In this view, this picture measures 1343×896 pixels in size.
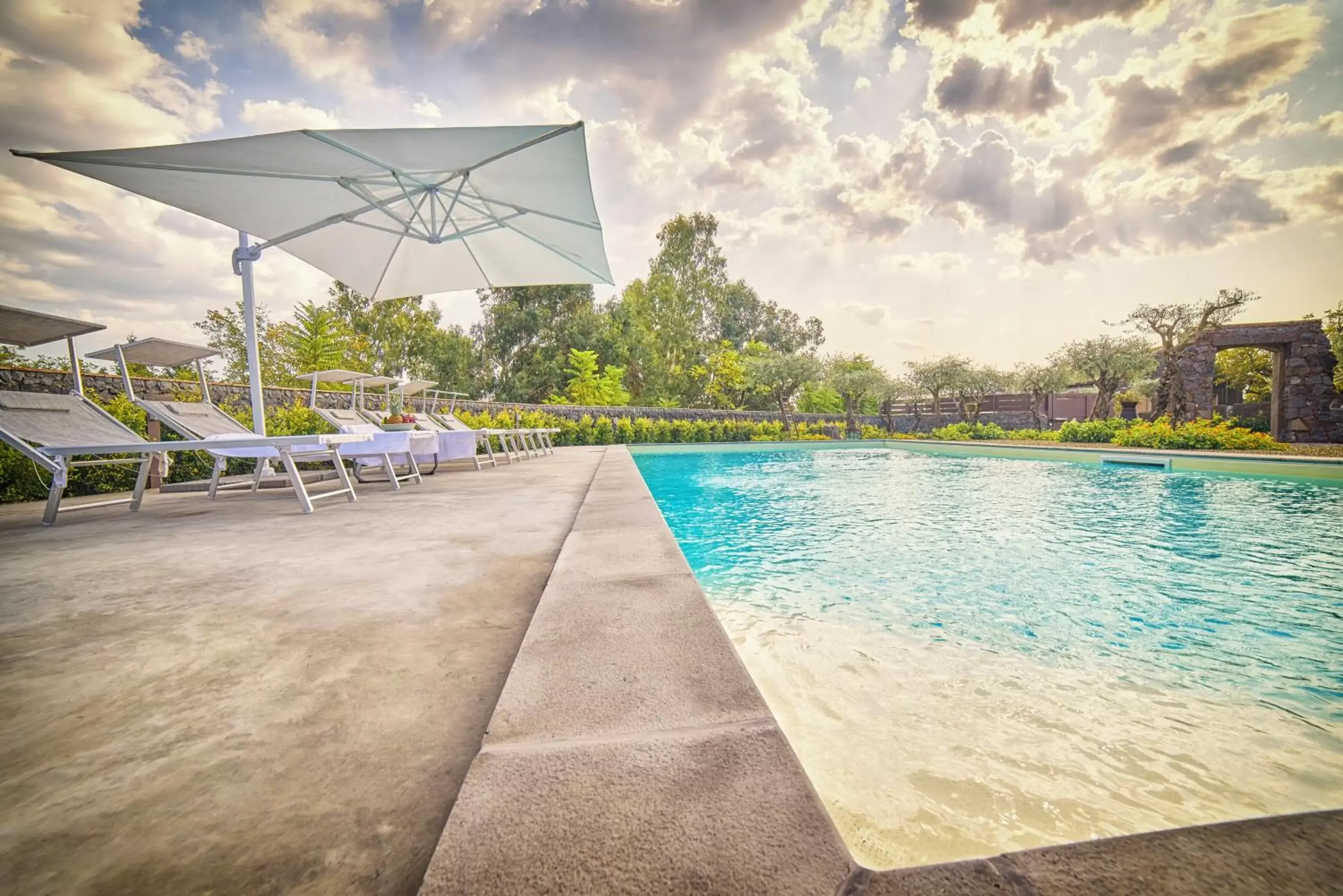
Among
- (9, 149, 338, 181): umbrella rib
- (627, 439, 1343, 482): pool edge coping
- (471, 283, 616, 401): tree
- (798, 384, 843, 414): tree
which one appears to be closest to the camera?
(9, 149, 338, 181): umbrella rib

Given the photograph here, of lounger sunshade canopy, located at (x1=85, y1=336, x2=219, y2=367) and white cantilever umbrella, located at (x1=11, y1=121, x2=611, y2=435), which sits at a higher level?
white cantilever umbrella, located at (x1=11, y1=121, x2=611, y2=435)

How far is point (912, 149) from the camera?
1780 cm

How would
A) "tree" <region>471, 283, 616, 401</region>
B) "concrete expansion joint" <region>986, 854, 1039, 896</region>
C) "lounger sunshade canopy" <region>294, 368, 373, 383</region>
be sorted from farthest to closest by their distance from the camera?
"tree" <region>471, 283, 616, 401</region> < "lounger sunshade canopy" <region>294, 368, 373, 383</region> < "concrete expansion joint" <region>986, 854, 1039, 896</region>

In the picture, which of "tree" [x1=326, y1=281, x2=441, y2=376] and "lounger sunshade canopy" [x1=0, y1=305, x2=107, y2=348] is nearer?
"lounger sunshade canopy" [x1=0, y1=305, x2=107, y2=348]

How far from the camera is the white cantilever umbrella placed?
3.32 meters

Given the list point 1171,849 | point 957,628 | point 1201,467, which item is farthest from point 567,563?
point 1201,467

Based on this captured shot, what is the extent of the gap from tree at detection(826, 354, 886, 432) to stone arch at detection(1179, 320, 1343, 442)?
9.13 meters

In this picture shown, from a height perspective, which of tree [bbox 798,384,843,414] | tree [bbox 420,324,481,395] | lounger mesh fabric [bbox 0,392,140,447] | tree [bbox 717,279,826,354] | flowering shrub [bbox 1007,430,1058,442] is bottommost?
flowering shrub [bbox 1007,430,1058,442]

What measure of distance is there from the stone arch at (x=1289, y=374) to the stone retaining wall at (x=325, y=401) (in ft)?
24.1

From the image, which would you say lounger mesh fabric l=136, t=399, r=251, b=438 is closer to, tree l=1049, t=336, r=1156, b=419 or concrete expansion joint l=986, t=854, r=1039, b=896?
concrete expansion joint l=986, t=854, r=1039, b=896

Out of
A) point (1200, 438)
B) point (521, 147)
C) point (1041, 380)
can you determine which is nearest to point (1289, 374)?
point (1200, 438)

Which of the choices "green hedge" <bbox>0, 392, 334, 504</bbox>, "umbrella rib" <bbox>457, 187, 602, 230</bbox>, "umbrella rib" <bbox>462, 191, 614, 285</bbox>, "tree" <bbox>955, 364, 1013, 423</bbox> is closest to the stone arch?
"tree" <bbox>955, 364, 1013, 423</bbox>

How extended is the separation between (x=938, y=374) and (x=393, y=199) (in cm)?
1968

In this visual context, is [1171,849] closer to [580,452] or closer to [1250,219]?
[580,452]
